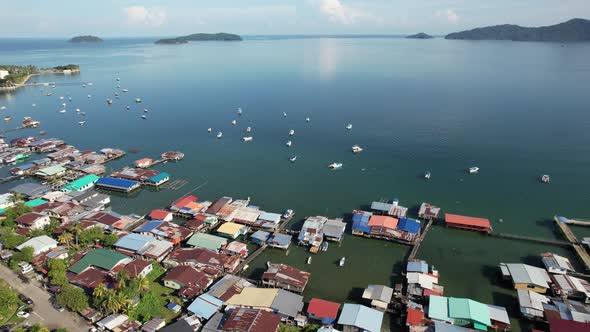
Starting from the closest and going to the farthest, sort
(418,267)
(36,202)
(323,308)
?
(323,308) → (418,267) → (36,202)

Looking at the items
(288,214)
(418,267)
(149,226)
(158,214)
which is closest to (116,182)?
(158,214)

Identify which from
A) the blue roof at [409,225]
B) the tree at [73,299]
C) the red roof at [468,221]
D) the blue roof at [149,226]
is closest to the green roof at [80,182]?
the blue roof at [149,226]

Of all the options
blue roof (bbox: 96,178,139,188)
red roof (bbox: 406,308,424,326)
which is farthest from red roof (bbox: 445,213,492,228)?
blue roof (bbox: 96,178,139,188)

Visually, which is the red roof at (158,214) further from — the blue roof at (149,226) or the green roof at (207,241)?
the green roof at (207,241)

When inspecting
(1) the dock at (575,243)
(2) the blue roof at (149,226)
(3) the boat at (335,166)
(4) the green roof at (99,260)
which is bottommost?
(2) the blue roof at (149,226)

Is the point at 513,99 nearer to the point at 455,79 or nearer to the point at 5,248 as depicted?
the point at 455,79

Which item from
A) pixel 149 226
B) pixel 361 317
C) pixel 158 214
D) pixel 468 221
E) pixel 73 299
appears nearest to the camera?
pixel 361 317

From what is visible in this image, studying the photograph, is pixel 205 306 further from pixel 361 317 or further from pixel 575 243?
pixel 575 243

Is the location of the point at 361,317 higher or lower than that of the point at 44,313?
higher
